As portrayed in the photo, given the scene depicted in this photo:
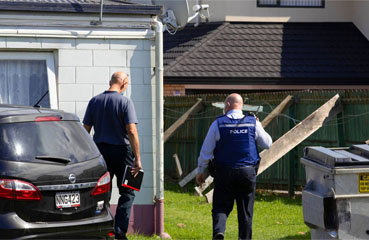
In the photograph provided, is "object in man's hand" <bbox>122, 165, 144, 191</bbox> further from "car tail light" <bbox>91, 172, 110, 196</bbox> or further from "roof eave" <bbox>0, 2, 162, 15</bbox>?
"roof eave" <bbox>0, 2, 162, 15</bbox>

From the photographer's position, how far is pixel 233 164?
315 inches

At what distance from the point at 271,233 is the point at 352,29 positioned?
11762 mm

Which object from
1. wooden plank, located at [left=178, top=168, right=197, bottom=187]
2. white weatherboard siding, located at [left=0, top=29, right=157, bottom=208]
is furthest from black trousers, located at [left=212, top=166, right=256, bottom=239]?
wooden plank, located at [left=178, top=168, right=197, bottom=187]

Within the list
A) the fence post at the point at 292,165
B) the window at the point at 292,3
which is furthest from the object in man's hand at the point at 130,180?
the window at the point at 292,3

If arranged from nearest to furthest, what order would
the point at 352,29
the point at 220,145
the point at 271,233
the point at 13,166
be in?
1. the point at 13,166
2. the point at 220,145
3. the point at 271,233
4. the point at 352,29

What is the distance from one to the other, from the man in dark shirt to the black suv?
4.65ft

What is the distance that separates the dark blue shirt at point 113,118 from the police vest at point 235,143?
1.05m

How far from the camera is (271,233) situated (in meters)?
10.1

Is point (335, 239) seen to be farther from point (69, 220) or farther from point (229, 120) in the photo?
point (69, 220)

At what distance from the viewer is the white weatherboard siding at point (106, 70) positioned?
9.41 metres

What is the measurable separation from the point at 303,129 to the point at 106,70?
451cm

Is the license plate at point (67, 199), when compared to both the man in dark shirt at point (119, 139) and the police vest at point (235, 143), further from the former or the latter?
the police vest at point (235, 143)

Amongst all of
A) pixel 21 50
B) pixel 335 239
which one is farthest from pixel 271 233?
pixel 21 50

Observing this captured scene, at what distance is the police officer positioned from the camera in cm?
800
